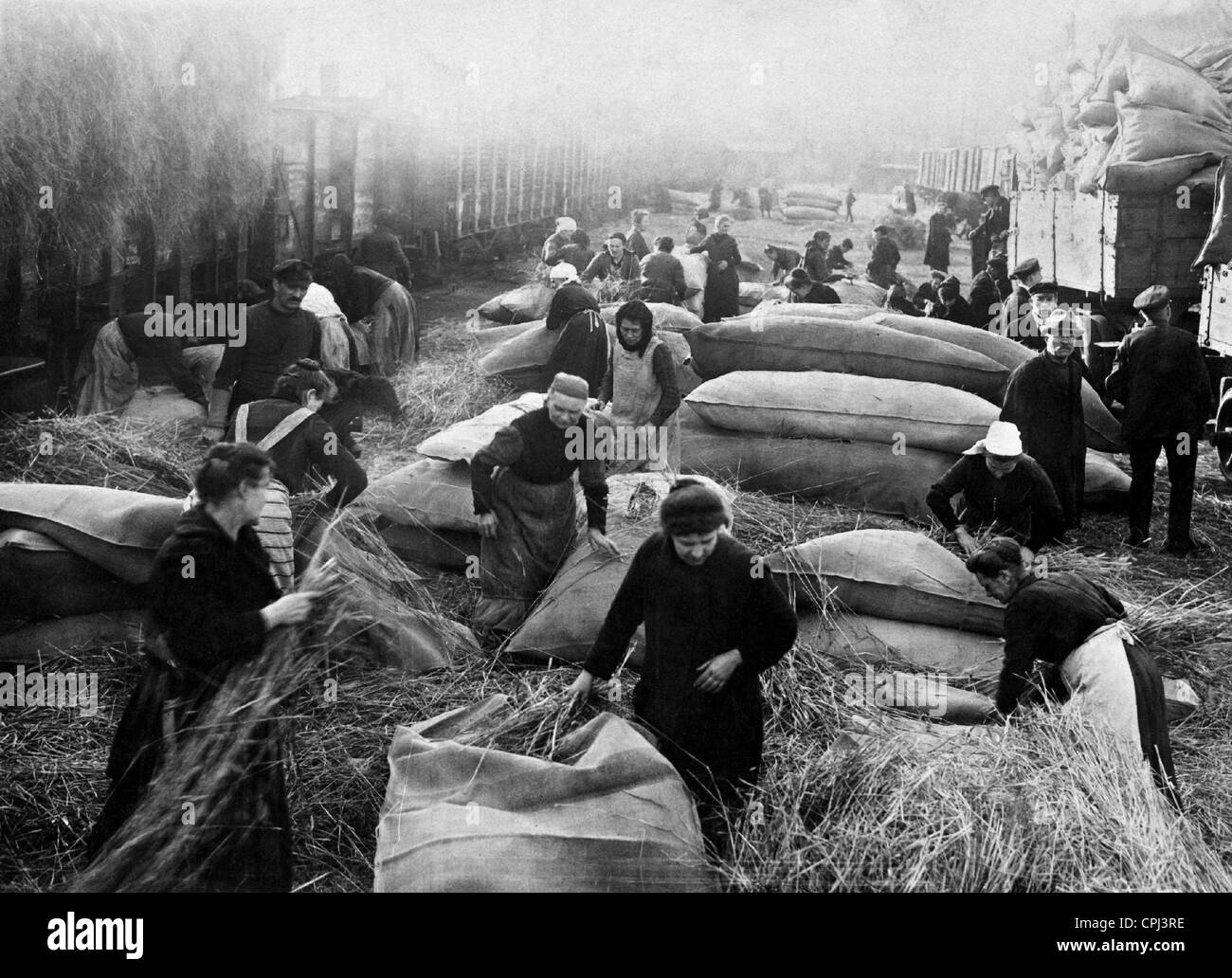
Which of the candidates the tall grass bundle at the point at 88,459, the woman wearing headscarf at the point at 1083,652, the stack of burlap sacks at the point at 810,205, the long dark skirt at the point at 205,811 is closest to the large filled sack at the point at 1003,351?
the woman wearing headscarf at the point at 1083,652

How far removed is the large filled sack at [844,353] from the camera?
6637mm

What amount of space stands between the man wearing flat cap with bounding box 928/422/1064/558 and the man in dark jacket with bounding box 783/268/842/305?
3986 millimetres

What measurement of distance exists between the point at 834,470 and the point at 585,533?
1741 mm

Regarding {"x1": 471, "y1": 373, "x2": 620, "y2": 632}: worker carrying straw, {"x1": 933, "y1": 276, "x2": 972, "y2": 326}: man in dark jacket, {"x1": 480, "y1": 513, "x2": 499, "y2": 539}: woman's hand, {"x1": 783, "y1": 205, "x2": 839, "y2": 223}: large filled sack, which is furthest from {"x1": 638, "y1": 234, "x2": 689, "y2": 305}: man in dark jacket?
{"x1": 783, "y1": 205, "x2": 839, "y2": 223}: large filled sack

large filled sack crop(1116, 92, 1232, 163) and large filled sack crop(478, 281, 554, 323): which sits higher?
large filled sack crop(1116, 92, 1232, 163)

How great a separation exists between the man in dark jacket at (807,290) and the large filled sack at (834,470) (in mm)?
3024

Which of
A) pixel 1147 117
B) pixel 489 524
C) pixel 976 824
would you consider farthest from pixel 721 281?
pixel 976 824

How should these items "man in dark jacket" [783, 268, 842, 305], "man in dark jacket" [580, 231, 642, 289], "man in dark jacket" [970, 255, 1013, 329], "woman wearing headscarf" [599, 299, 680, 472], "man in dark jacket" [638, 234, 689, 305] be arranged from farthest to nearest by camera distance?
"man in dark jacket" [580, 231, 642, 289] → "man in dark jacket" [638, 234, 689, 305] → "man in dark jacket" [970, 255, 1013, 329] → "man in dark jacket" [783, 268, 842, 305] → "woman wearing headscarf" [599, 299, 680, 472]

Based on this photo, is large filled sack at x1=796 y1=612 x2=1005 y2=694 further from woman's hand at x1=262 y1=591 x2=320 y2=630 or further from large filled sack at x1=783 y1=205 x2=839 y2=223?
large filled sack at x1=783 y1=205 x2=839 y2=223

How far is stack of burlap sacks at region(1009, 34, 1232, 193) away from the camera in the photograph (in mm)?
8156

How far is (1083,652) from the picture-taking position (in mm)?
3449

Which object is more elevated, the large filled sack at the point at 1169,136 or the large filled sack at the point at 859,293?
the large filled sack at the point at 1169,136

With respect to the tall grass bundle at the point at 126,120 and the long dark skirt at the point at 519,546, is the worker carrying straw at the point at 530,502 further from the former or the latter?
the tall grass bundle at the point at 126,120
